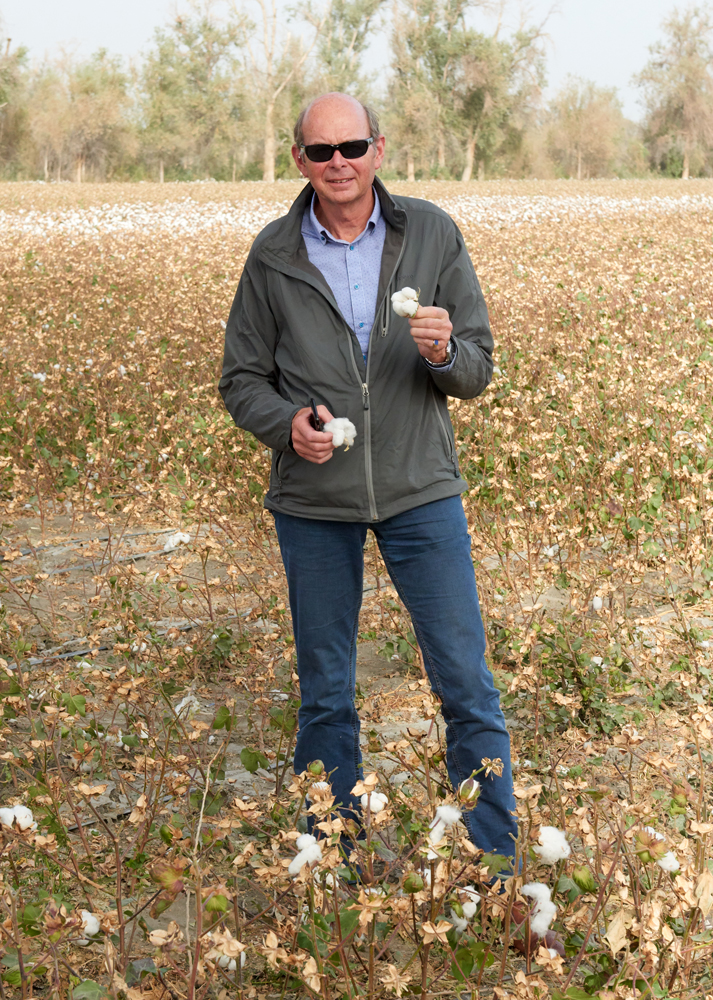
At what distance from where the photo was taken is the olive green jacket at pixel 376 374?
8.27 ft

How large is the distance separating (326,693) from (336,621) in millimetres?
202

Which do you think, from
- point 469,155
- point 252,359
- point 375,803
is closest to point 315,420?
point 252,359

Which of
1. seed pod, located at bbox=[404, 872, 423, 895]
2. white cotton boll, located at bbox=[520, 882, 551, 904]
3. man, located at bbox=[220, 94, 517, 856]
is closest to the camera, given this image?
seed pod, located at bbox=[404, 872, 423, 895]

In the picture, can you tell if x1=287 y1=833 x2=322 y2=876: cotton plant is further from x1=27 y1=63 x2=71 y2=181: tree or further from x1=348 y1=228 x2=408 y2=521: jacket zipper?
x1=27 y1=63 x2=71 y2=181: tree

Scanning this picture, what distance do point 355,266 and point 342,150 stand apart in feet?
0.94

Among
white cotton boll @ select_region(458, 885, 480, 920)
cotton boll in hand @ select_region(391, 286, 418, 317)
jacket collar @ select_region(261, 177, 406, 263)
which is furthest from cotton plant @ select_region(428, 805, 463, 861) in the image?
jacket collar @ select_region(261, 177, 406, 263)

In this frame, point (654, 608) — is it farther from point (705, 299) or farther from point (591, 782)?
point (705, 299)

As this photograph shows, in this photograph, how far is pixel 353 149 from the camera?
98.1 inches

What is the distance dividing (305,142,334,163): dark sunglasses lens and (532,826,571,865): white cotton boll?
65.7 inches

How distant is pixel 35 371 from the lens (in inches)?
299

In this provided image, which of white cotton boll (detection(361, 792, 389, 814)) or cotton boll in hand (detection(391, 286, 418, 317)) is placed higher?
cotton boll in hand (detection(391, 286, 418, 317))

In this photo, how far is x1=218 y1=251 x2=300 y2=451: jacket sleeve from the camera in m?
2.57

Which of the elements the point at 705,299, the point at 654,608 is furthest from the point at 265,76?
the point at 654,608

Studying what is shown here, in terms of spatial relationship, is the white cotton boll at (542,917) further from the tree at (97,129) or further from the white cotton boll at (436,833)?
the tree at (97,129)
